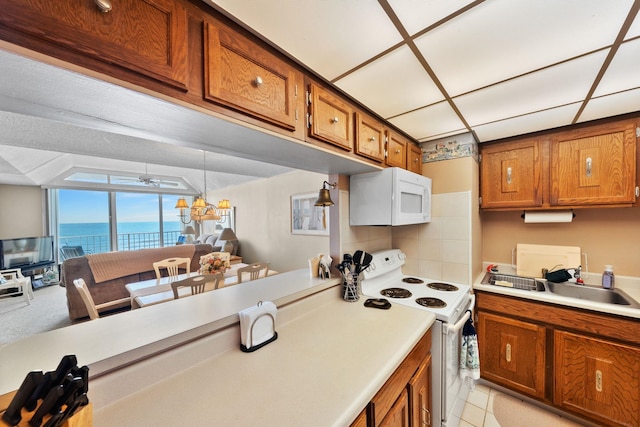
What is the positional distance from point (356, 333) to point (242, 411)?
61 centimetres

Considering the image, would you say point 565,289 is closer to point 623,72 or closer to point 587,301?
point 587,301

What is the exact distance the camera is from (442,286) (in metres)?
1.91

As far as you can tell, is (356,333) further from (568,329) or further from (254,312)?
(568,329)

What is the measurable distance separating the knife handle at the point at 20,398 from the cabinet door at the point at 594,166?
2917mm

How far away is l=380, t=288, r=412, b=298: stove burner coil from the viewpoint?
169 cm

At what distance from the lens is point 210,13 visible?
0.73 m

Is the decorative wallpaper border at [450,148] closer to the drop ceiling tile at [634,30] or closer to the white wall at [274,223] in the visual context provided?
the drop ceiling tile at [634,30]

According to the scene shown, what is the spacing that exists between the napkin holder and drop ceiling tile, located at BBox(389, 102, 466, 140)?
4.83 feet

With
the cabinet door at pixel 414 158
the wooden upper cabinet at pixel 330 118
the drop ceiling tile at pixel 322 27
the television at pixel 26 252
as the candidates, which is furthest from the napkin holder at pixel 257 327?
the television at pixel 26 252

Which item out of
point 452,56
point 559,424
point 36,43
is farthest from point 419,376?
point 36,43

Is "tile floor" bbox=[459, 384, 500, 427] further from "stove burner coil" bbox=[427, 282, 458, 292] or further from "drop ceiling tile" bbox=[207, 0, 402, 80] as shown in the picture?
"drop ceiling tile" bbox=[207, 0, 402, 80]

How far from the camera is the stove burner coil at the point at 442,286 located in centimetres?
184

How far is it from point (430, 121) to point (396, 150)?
0.99ft

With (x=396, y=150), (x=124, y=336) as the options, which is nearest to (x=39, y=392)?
(x=124, y=336)
